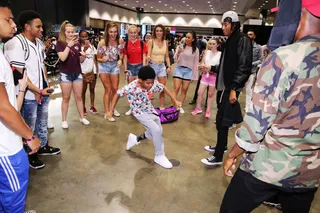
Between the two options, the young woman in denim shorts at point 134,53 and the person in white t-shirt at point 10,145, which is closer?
the person in white t-shirt at point 10,145

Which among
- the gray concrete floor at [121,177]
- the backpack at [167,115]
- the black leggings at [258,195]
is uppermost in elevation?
the black leggings at [258,195]

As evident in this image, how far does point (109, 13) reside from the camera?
19594 millimetres

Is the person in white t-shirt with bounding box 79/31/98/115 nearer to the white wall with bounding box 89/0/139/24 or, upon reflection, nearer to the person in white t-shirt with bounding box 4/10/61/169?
the person in white t-shirt with bounding box 4/10/61/169

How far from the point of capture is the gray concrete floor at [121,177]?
214 cm

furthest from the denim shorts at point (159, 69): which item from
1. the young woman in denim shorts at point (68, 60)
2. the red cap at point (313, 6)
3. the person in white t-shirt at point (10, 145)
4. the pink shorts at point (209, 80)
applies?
the red cap at point (313, 6)

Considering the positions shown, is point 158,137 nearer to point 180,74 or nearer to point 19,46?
point 19,46

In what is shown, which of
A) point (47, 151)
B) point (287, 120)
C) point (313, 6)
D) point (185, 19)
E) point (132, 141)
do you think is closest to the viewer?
point (313, 6)

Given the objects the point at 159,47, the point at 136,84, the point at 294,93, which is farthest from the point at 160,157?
the point at 159,47

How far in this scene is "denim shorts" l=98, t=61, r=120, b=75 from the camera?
4086mm

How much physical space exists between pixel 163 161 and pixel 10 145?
5.96ft

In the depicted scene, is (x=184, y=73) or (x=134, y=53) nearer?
(x=134, y=53)

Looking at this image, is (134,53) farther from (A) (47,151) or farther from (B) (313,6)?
(B) (313,6)

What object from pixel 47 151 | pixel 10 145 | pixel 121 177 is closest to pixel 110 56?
pixel 47 151

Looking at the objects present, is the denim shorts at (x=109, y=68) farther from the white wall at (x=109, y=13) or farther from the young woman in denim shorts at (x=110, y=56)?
the white wall at (x=109, y=13)
